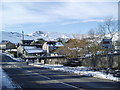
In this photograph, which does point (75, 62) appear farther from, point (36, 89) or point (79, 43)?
point (36, 89)

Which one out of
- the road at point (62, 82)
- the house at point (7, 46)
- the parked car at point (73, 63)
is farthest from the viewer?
the house at point (7, 46)

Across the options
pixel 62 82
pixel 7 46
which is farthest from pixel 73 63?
pixel 7 46

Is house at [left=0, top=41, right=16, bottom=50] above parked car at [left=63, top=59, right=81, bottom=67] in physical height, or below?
above

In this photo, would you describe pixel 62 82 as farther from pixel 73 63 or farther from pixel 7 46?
pixel 7 46

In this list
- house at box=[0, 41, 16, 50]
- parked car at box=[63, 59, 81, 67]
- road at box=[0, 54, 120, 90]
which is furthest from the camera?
house at box=[0, 41, 16, 50]

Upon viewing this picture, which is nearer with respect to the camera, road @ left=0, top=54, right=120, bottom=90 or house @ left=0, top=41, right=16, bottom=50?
road @ left=0, top=54, right=120, bottom=90

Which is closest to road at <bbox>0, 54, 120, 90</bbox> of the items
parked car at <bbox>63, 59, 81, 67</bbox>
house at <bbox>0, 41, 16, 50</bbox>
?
parked car at <bbox>63, 59, 81, 67</bbox>

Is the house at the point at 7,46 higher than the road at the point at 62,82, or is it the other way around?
the house at the point at 7,46

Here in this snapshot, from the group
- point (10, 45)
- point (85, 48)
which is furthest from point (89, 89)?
point (10, 45)

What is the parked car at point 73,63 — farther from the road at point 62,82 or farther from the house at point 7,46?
the house at point 7,46

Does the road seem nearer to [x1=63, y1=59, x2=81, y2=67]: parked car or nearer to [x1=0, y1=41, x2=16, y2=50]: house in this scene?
[x1=63, y1=59, x2=81, y2=67]: parked car

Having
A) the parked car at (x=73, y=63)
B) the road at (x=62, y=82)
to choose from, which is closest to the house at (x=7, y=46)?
the parked car at (x=73, y=63)

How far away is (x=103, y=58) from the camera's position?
104ft

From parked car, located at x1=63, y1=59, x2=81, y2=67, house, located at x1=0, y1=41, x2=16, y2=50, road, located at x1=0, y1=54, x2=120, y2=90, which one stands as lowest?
road, located at x1=0, y1=54, x2=120, y2=90
